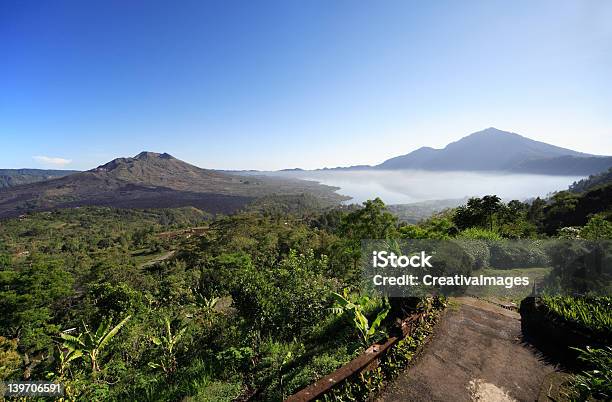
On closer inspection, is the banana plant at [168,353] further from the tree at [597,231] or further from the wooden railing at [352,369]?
the tree at [597,231]

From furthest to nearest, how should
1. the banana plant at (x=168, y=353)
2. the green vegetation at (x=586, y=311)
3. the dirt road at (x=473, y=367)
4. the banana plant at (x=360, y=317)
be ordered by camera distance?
the banana plant at (x=168, y=353), the banana plant at (x=360, y=317), the green vegetation at (x=586, y=311), the dirt road at (x=473, y=367)

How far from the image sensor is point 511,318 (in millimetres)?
7441

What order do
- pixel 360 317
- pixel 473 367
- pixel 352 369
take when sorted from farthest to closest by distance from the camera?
pixel 360 317, pixel 473 367, pixel 352 369

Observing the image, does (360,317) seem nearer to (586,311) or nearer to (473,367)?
(473,367)

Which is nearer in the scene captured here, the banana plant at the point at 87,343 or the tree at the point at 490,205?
the banana plant at the point at 87,343

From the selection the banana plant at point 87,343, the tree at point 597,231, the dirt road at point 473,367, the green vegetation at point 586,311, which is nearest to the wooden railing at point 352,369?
the dirt road at point 473,367

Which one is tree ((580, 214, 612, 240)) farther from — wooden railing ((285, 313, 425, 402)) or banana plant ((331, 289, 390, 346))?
wooden railing ((285, 313, 425, 402))

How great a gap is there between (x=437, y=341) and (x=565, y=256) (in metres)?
5.16

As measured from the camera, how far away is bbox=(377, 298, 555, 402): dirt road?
4.90m

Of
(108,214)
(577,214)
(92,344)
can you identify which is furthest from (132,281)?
(108,214)

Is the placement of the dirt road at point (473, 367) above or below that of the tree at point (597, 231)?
below

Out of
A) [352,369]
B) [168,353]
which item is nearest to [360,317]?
[352,369]

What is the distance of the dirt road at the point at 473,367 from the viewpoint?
490cm

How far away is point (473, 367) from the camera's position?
18.2 ft
